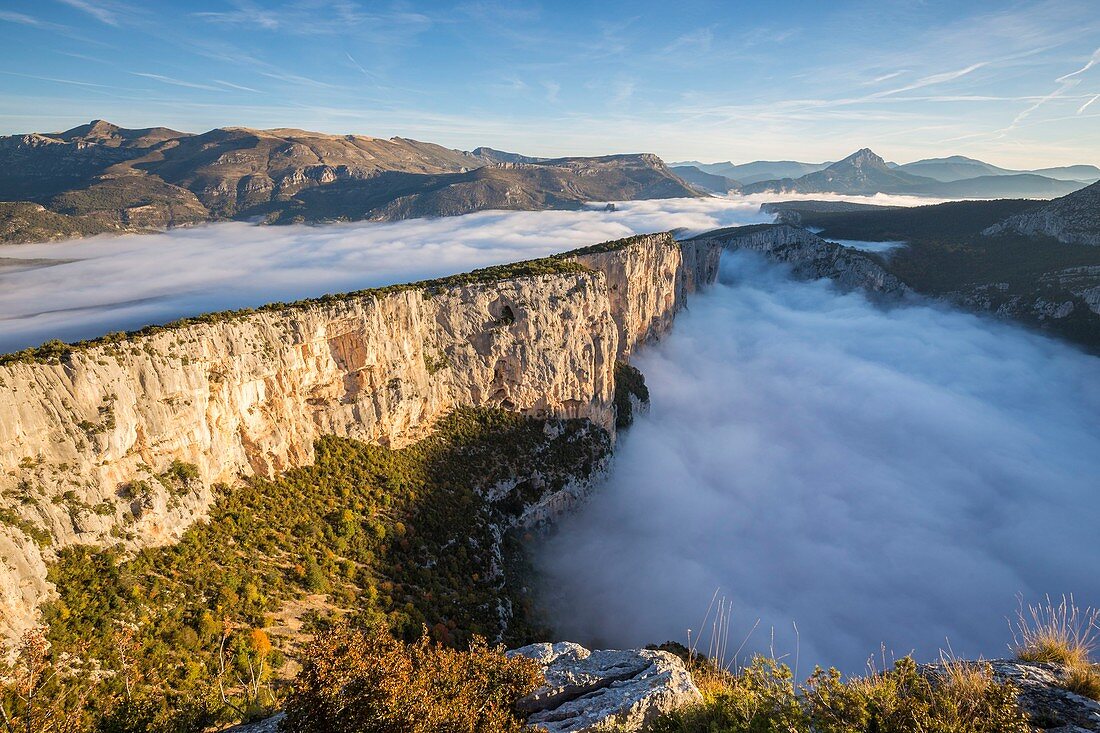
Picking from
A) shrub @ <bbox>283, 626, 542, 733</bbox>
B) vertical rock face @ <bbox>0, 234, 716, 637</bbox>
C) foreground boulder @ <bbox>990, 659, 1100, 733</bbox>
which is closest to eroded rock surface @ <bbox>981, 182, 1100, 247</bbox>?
vertical rock face @ <bbox>0, 234, 716, 637</bbox>

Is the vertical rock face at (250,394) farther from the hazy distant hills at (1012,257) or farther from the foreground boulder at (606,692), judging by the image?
the hazy distant hills at (1012,257)

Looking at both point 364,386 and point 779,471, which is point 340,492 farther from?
point 779,471

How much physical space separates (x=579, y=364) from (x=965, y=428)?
7575 cm

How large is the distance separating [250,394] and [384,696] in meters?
29.5

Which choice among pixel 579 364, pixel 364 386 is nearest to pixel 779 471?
pixel 579 364

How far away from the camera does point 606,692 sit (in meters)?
11.3

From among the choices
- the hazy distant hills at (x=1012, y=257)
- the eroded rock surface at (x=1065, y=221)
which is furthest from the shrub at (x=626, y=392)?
the eroded rock surface at (x=1065, y=221)

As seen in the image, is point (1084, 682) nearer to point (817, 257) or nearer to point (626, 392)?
point (626, 392)

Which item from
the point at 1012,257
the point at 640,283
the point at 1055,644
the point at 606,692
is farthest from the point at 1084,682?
the point at 1012,257

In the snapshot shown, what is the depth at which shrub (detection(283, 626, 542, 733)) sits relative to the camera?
766 cm

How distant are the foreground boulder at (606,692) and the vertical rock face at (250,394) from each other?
73.4ft

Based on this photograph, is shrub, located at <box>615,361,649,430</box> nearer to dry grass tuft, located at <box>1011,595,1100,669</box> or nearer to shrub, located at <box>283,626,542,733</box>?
dry grass tuft, located at <box>1011,595,1100,669</box>

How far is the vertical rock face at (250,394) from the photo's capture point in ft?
69.7

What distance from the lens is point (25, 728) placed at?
10.7 meters
